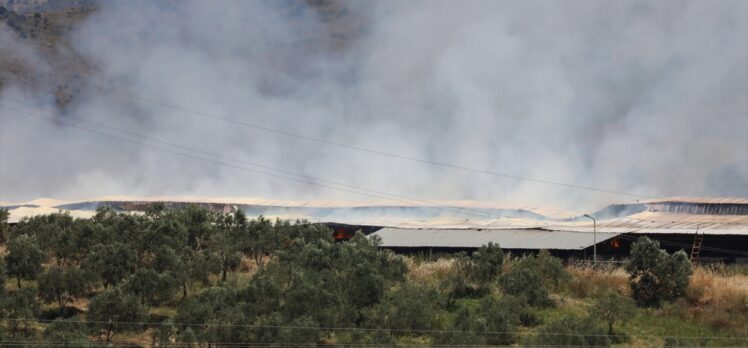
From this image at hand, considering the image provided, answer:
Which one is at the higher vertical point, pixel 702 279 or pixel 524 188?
pixel 524 188

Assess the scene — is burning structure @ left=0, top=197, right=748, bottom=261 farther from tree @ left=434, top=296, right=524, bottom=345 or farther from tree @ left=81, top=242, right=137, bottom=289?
tree @ left=81, top=242, right=137, bottom=289

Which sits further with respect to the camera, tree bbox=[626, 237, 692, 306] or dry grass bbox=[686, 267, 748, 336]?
tree bbox=[626, 237, 692, 306]

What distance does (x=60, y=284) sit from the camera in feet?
116

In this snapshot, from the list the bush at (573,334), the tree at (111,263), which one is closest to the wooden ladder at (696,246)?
the bush at (573,334)

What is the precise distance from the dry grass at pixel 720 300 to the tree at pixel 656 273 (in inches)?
23.4

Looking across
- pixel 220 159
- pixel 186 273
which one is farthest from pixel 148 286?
pixel 220 159

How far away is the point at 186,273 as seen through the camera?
38344 millimetres

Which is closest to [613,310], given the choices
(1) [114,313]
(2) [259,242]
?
(1) [114,313]

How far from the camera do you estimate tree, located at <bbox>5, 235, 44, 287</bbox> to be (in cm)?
3769

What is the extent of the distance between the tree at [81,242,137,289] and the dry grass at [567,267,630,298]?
15.7 metres

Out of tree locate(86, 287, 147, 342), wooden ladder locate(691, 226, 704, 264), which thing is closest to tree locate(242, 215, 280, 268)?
tree locate(86, 287, 147, 342)

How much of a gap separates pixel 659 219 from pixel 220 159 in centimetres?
4981

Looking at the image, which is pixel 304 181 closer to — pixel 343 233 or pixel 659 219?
pixel 343 233

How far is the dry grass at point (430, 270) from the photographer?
138ft
